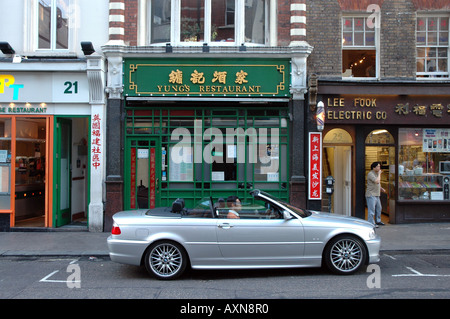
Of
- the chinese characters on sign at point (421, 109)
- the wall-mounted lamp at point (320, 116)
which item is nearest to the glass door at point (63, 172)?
the wall-mounted lamp at point (320, 116)

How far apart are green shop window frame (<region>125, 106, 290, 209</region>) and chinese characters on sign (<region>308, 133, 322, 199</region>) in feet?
2.22

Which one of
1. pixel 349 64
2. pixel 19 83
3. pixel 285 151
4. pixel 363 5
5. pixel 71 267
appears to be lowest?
pixel 71 267

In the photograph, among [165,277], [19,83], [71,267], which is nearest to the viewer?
[165,277]

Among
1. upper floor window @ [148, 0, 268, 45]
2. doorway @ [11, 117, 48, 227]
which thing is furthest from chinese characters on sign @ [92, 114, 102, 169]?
upper floor window @ [148, 0, 268, 45]

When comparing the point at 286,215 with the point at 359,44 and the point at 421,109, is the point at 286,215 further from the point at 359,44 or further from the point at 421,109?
the point at 359,44

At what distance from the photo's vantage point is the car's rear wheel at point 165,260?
6582 millimetres

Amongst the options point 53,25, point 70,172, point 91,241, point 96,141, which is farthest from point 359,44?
point 70,172

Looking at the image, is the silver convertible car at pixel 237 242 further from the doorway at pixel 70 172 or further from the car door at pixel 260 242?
the doorway at pixel 70 172

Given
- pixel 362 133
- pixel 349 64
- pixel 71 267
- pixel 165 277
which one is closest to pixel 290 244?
pixel 165 277

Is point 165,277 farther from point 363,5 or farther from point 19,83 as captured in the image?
point 363,5

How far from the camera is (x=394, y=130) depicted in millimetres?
11742

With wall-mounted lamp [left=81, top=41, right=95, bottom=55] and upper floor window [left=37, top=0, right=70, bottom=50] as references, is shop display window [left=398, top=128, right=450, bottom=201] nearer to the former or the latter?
wall-mounted lamp [left=81, top=41, right=95, bottom=55]

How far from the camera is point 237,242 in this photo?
6613 millimetres

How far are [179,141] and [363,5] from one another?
657cm
